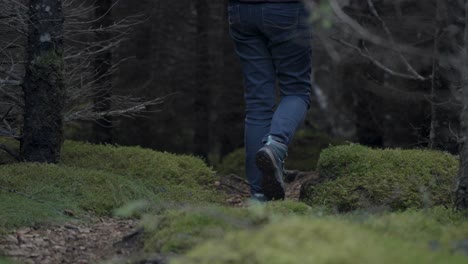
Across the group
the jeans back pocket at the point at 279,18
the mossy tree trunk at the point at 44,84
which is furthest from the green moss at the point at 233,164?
the jeans back pocket at the point at 279,18

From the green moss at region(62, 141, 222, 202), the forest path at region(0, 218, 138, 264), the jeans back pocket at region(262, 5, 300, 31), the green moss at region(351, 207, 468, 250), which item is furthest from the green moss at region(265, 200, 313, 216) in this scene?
the green moss at region(62, 141, 222, 202)

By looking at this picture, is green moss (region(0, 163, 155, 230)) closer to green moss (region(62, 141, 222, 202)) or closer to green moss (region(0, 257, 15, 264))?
green moss (region(62, 141, 222, 202))

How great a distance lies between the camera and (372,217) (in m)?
4.79

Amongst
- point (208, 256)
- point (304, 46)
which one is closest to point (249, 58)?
point (304, 46)

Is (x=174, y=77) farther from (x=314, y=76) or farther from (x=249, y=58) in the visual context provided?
(x=314, y=76)

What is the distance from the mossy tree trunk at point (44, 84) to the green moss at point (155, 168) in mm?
460

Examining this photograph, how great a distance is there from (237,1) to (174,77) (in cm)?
748

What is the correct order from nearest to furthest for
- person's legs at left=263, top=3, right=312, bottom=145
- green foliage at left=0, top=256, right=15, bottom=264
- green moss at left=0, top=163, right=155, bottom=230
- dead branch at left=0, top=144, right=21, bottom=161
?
1. green foliage at left=0, top=256, right=15, bottom=264
2. green moss at left=0, top=163, right=155, bottom=230
3. person's legs at left=263, top=3, right=312, bottom=145
4. dead branch at left=0, top=144, right=21, bottom=161

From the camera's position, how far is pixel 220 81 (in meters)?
15.4

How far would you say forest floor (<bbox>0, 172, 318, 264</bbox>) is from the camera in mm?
5484

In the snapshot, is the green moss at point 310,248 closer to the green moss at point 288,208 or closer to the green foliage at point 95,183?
the green moss at point 288,208

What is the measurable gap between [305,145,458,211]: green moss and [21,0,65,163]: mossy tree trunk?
8.50 ft

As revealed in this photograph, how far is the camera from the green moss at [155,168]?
852cm

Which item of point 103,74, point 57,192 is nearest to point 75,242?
point 57,192
